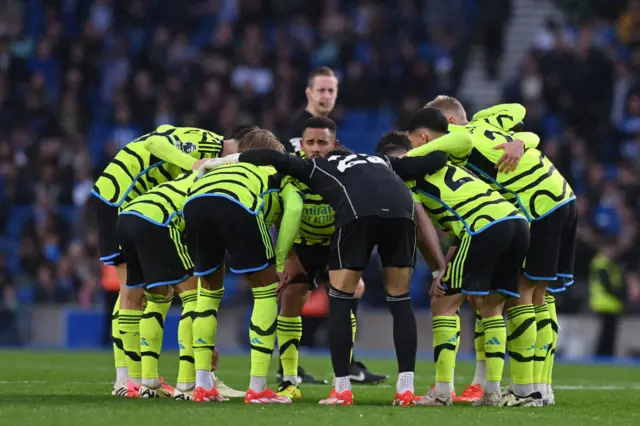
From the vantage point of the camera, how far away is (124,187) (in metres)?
10.5

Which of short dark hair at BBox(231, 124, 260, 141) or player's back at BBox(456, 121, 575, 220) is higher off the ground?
short dark hair at BBox(231, 124, 260, 141)

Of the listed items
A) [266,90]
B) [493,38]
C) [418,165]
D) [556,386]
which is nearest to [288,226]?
[418,165]

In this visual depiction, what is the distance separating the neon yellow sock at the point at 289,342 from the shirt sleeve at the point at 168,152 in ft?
4.63

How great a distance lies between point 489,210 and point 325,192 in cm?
116

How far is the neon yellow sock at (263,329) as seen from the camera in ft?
29.0

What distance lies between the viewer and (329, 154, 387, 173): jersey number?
9039mm

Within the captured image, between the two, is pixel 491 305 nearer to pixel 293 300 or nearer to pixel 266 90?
pixel 293 300

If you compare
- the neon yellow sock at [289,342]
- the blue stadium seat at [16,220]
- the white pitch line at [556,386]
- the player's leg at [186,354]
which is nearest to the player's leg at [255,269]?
the player's leg at [186,354]

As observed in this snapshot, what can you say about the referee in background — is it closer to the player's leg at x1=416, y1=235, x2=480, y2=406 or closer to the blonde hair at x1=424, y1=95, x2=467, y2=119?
the blonde hair at x1=424, y1=95, x2=467, y2=119

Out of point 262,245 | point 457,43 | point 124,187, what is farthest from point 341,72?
point 262,245

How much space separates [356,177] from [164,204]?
1.51 m

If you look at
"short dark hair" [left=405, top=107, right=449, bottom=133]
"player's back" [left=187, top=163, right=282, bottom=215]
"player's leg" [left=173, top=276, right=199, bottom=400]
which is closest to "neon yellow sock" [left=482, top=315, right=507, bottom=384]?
"short dark hair" [left=405, top=107, right=449, bottom=133]

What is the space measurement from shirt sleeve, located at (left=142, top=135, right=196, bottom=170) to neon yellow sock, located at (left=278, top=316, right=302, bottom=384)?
4.63 feet

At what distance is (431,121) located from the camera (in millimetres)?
9562
